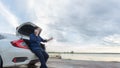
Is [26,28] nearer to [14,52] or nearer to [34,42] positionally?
[34,42]

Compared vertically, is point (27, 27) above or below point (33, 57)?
above

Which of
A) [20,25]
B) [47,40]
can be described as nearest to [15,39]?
[47,40]

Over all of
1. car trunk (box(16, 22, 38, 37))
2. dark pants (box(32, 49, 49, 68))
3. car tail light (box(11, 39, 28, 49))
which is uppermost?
car trunk (box(16, 22, 38, 37))

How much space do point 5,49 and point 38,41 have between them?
1.29 meters

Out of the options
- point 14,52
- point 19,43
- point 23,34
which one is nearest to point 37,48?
point 19,43

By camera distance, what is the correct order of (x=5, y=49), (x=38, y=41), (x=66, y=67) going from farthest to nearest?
1. (x=66, y=67)
2. (x=38, y=41)
3. (x=5, y=49)

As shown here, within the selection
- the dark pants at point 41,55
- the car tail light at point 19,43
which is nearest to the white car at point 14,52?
the car tail light at point 19,43

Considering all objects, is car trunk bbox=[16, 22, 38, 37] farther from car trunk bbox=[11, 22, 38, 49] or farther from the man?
the man

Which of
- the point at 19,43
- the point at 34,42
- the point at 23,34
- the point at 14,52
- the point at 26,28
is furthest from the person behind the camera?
the point at 26,28

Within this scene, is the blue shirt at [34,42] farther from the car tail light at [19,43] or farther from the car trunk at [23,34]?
the car tail light at [19,43]

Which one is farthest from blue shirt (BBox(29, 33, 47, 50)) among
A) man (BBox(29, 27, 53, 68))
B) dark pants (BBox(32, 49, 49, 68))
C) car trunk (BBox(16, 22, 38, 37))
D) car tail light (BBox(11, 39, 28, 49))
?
car trunk (BBox(16, 22, 38, 37))

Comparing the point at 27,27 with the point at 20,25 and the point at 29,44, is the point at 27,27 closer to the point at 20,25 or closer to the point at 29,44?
the point at 20,25

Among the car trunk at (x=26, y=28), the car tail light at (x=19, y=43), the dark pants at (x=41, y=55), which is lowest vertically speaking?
the dark pants at (x=41, y=55)

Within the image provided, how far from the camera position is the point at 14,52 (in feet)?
39.5
